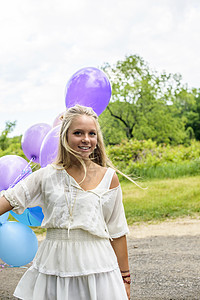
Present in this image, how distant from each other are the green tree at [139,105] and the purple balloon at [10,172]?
18.3 metres

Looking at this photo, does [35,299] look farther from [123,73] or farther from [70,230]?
[123,73]

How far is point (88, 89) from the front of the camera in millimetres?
2801

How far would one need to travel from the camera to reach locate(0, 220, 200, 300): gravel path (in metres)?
3.78

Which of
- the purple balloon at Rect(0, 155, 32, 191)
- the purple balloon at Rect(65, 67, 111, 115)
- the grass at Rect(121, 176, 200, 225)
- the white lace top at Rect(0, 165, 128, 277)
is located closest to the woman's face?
the white lace top at Rect(0, 165, 128, 277)

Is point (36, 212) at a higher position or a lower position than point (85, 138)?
lower

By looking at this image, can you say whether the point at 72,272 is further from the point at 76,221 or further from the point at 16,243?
the point at 16,243

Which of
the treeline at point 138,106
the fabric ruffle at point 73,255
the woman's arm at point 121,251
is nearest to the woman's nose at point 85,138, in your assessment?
the fabric ruffle at point 73,255

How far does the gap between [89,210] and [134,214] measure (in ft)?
19.8

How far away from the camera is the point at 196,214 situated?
7.57 metres

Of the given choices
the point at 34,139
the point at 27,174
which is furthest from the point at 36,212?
the point at 34,139

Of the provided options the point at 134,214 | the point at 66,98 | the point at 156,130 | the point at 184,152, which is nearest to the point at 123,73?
the point at 156,130

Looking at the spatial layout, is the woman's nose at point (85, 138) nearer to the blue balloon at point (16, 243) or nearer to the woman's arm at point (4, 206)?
the woman's arm at point (4, 206)

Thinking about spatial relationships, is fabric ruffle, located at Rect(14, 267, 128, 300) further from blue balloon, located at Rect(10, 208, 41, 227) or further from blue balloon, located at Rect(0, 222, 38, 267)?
blue balloon, located at Rect(10, 208, 41, 227)

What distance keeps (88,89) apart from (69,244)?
135cm
